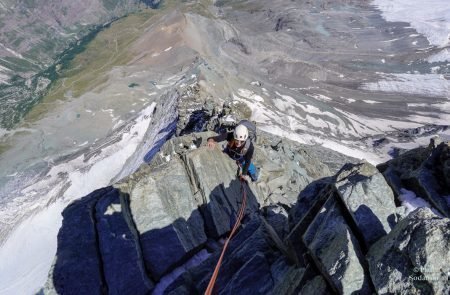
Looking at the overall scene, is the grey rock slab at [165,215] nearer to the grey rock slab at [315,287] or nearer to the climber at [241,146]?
the climber at [241,146]

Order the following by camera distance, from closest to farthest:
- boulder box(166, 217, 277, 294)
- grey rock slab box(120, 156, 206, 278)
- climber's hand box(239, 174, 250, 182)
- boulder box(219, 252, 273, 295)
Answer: boulder box(219, 252, 273, 295), boulder box(166, 217, 277, 294), grey rock slab box(120, 156, 206, 278), climber's hand box(239, 174, 250, 182)

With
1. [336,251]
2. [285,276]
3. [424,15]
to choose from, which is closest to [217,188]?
[285,276]

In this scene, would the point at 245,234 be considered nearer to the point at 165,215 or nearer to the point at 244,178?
the point at 165,215

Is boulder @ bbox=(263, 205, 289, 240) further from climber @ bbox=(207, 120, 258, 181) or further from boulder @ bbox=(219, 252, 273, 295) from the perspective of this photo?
climber @ bbox=(207, 120, 258, 181)

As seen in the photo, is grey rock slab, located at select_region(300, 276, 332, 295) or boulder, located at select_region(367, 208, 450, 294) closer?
boulder, located at select_region(367, 208, 450, 294)

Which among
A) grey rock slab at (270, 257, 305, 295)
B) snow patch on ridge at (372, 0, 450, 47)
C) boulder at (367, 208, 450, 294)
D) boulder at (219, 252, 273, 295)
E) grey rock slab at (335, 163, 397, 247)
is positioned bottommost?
snow patch on ridge at (372, 0, 450, 47)

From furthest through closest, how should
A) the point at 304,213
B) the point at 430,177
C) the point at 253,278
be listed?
1. the point at 430,177
2. the point at 304,213
3. the point at 253,278

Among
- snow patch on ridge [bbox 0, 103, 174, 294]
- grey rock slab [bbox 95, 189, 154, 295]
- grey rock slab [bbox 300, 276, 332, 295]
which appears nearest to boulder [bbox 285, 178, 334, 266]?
grey rock slab [bbox 300, 276, 332, 295]
